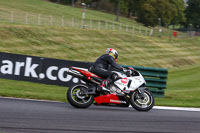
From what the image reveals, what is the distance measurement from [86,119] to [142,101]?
237 centimetres

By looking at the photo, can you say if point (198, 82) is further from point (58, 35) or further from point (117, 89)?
point (58, 35)

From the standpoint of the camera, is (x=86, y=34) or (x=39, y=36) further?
(x=86, y=34)

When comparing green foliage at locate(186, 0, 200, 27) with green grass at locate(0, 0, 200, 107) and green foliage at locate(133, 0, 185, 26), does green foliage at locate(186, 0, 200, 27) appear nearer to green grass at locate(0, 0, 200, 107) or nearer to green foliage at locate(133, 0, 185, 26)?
green foliage at locate(133, 0, 185, 26)

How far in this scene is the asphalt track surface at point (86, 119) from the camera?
23.4 ft

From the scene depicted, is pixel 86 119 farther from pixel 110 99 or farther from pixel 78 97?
pixel 110 99

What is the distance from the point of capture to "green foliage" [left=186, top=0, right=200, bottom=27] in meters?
113

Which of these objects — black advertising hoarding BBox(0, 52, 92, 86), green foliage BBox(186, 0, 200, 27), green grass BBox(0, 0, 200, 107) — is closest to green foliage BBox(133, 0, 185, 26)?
green grass BBox(0, 0, 200, 107)

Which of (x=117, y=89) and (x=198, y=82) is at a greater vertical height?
(x=117, y=89)

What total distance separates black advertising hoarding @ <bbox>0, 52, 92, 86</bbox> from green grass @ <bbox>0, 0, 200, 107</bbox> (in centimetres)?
29

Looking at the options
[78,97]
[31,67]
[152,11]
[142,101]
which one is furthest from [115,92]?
[152,11]

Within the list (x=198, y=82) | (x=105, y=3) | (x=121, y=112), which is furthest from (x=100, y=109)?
(x=105, y=3)

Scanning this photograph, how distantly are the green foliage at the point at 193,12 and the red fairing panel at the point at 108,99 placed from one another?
107 meters

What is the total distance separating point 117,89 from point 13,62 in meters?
6.32

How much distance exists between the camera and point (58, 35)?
37.3 m
